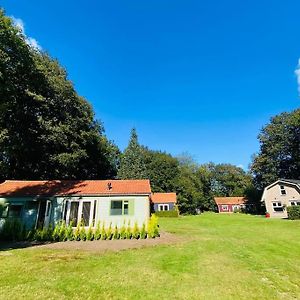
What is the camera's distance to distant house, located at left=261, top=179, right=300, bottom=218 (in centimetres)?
3901

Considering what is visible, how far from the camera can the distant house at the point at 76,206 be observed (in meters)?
20.4

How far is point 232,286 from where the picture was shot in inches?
276

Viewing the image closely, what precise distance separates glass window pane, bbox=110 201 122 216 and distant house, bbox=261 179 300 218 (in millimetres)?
29505

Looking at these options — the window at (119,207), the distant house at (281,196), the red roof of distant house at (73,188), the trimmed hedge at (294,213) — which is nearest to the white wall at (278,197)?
the distant house at (281,196)

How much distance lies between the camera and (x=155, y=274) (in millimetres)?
8203

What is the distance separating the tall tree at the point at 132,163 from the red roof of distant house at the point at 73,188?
28.0 meters

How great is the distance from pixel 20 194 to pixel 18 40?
11.9 m

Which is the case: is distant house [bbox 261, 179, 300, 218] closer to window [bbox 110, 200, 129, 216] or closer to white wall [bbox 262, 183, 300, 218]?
white wall [bbox 262, 183, 300, 218]

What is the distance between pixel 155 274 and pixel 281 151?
51138 millimetres

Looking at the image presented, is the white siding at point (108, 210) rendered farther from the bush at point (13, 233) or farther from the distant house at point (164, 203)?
the distant house at point (164, 203)

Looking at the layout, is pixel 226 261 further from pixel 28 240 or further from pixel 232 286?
pixel 28 240

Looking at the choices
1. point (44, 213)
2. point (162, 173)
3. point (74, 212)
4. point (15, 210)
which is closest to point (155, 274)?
point (74, 212)

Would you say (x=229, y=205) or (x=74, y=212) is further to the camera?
(x=229, y=205)

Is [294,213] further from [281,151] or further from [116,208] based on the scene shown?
[116,208]
